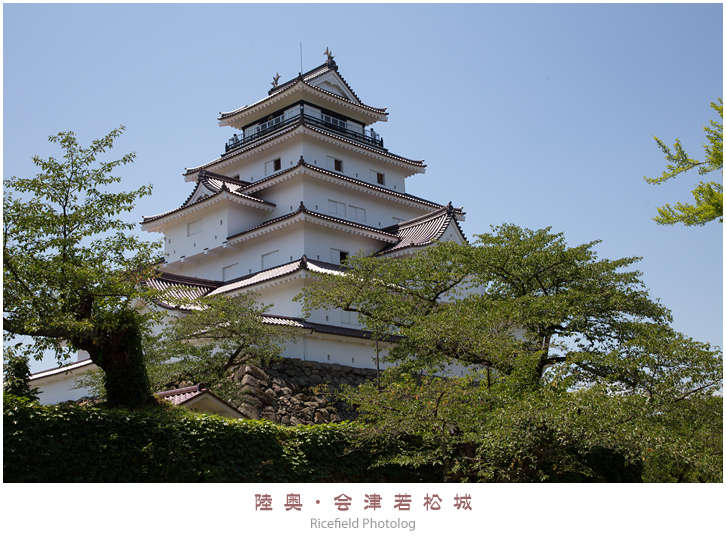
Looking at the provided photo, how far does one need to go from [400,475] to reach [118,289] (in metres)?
7.22

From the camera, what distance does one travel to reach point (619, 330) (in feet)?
53.4

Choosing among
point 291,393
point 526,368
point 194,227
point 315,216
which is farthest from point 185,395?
point 194,227

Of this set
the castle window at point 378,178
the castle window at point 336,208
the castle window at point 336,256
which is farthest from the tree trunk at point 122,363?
the castle window at point 378,178

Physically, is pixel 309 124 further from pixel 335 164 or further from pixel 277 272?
pixel 277 272

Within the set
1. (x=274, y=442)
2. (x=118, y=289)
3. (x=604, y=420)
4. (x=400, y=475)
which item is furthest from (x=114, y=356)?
(x=604, y=420)

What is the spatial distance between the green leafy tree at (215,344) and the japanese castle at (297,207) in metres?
4.53

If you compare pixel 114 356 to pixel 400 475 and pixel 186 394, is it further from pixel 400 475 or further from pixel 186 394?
pixel 400 475

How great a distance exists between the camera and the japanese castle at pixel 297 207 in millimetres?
27172

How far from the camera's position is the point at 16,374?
14.1m

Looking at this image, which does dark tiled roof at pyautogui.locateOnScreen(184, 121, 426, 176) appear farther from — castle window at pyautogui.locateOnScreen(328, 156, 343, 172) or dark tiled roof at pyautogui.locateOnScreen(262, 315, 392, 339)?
dark tiled roof at pyautogui.locateOnScreen(262, 315, 392, 339)

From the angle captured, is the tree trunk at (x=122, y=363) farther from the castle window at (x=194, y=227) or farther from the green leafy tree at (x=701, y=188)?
the castle window at (x=194, y=227)

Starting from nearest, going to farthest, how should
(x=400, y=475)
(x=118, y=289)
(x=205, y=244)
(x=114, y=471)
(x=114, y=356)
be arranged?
(x=114, y=471)
(x=118, y=289)
(x=114, y=356)
(x=400, y=475)
(x=205, y=244)

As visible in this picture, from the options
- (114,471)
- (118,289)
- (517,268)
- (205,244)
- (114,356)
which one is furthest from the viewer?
(205,244)

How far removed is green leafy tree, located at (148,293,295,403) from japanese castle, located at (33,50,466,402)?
4525 mm
